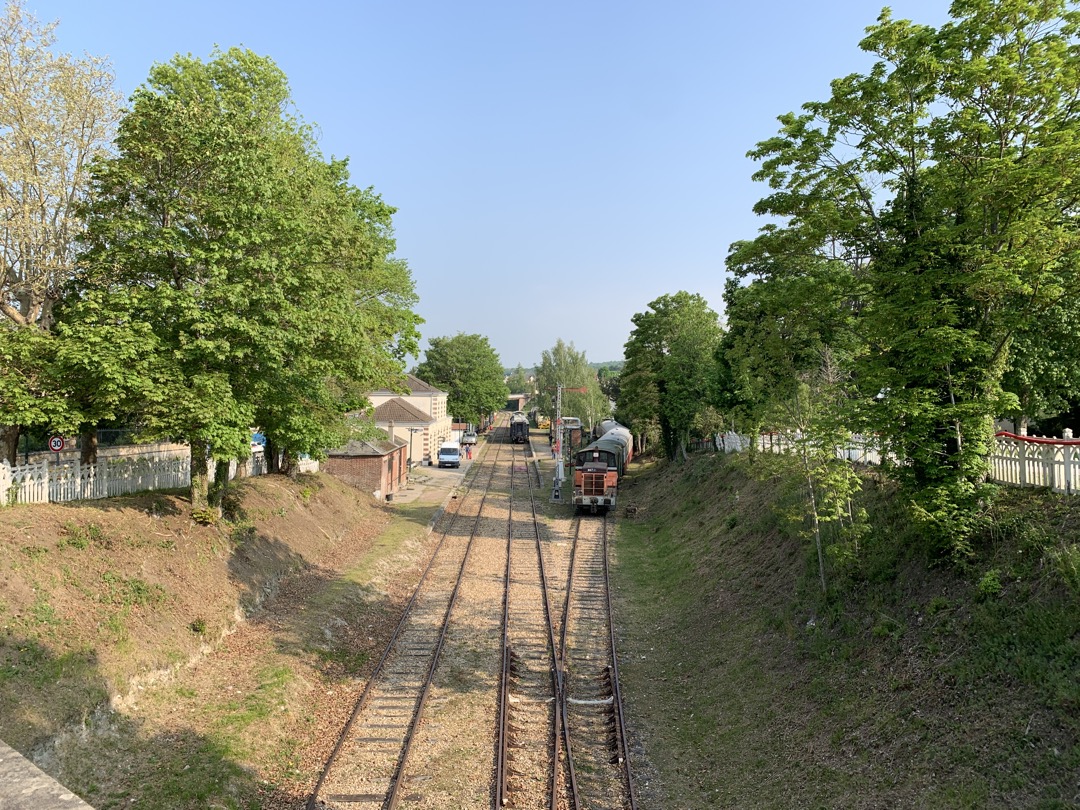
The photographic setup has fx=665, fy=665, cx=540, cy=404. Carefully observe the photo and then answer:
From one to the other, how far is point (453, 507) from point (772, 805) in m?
27.2

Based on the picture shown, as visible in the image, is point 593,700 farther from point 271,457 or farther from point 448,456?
point 448,456

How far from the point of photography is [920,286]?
11.1m

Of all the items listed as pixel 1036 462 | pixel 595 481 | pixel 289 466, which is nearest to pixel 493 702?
pixel 1036 462

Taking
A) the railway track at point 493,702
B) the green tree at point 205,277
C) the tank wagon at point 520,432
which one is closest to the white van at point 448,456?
the tank wagon at point 520,432

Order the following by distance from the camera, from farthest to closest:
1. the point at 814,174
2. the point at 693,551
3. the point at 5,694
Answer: the point at 693,551, the point at 814,174, the point at 5,694

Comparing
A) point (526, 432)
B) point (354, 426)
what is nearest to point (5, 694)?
point (354, 426)

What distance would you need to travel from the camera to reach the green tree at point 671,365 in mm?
38750

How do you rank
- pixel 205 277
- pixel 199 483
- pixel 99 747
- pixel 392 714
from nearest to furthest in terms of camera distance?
1. pixel 99 747
2. pixel 392 714
3. pixel 205 277
4. pixel 199 483

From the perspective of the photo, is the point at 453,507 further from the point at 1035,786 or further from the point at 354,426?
the point at 1035,786

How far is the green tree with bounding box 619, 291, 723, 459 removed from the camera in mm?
38750

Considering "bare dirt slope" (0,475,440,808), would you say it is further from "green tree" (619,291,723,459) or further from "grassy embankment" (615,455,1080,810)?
"green tree" (619,291,723,459)

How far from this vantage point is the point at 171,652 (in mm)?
12312

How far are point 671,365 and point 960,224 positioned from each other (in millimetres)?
29478

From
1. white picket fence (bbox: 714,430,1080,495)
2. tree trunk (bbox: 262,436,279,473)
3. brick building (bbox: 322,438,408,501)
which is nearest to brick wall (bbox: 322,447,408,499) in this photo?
brick building (bbox: 322,438,408,501)
